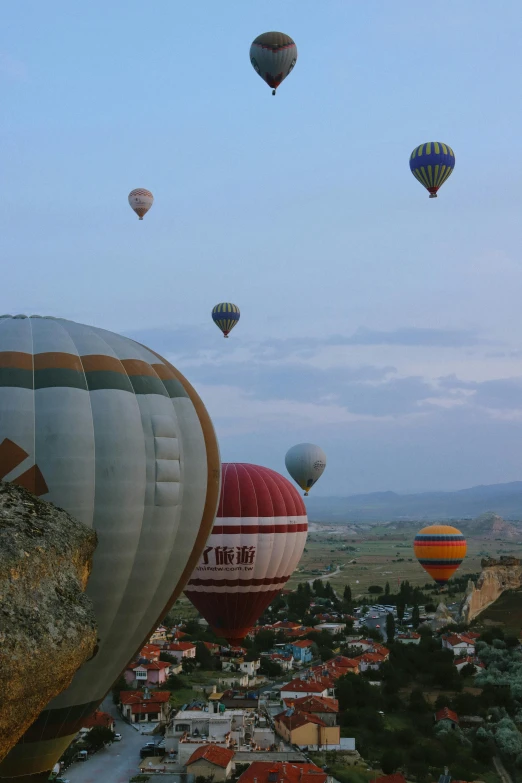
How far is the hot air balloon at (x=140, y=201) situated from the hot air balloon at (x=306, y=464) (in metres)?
11.7

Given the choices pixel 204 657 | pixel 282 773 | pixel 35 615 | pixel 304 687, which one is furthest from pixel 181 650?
pixel 35 615

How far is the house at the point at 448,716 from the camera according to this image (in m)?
30.3

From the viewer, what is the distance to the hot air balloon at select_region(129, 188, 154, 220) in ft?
115

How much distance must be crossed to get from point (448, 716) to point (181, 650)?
17159 millimetres

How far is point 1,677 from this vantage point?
6250 mm

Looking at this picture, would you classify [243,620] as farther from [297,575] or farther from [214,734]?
[297,575]

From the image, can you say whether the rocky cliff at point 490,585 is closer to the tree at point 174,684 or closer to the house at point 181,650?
the house at point 181,650

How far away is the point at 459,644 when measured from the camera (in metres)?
Answer: 41.2

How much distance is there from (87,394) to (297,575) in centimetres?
8556

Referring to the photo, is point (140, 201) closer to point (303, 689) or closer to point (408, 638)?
point (303, 689)

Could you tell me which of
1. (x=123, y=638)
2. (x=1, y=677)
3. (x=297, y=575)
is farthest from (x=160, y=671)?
(x=297, y=575)

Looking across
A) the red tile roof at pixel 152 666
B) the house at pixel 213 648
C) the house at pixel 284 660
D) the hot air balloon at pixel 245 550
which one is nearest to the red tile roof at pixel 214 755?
the hot air balloon at pixel 245 550

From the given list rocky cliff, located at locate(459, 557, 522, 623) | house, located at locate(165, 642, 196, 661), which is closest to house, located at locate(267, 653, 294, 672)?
house, located at locate(165, 642, 196, 661)

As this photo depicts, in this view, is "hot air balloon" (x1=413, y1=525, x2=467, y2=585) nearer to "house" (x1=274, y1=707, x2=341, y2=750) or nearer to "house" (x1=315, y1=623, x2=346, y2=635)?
"house" (x1=315, y1=623, x2=346, y2=635)
